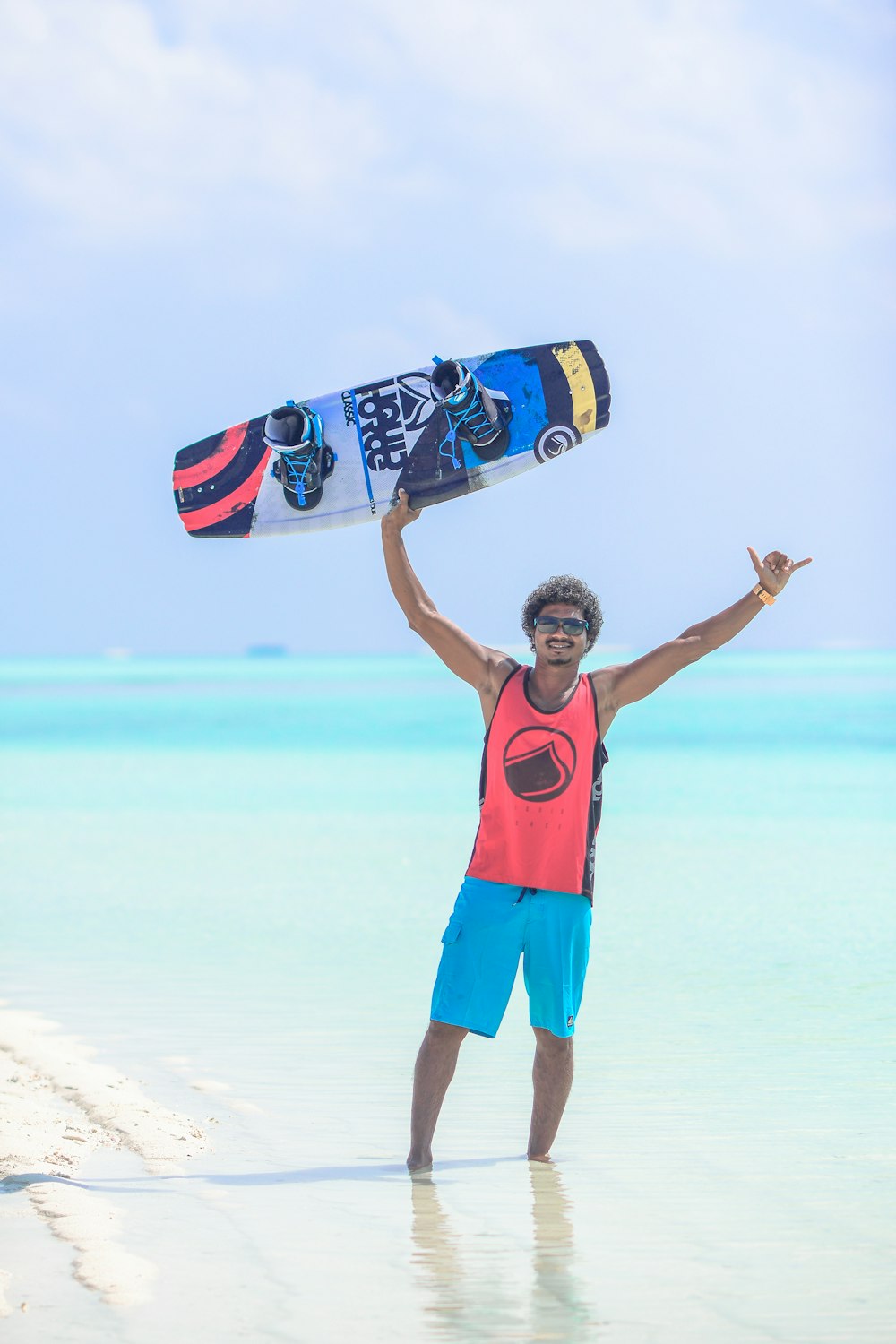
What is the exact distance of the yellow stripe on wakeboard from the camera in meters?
6.20

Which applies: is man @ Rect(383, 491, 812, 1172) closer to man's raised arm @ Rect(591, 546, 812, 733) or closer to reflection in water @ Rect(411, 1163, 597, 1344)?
man's raised arm @ Rect(591, 546, 812, 733)

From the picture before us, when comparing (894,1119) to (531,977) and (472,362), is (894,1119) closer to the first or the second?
(531,977)

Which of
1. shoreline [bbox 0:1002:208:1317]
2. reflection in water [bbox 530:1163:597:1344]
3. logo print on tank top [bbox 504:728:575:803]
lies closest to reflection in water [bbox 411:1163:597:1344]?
reflection in water [bbox 530:1163:597:1344]

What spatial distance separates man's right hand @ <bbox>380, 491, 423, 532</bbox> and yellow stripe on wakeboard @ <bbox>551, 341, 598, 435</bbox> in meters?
1.58

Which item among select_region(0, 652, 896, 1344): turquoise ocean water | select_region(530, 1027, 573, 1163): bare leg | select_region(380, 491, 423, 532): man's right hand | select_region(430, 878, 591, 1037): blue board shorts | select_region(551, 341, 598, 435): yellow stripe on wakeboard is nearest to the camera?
select_region(0, 652, 896, 1344): turquoise ocean water

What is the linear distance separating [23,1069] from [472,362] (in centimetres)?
348

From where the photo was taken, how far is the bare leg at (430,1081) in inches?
170

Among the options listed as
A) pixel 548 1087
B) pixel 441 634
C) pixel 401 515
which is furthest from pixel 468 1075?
pixel 401 515

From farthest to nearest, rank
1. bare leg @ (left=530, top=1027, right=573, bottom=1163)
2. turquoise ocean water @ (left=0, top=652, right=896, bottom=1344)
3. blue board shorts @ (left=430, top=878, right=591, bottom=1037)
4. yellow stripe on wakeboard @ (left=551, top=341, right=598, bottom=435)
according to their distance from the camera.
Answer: yellow stripe on wakeboard @ (left=551, top=341, right=598, bottom=435) → bare leg @ (left=530, top=1027, right=573, bottom=1163) → blue board shorts @ (left=430, top=878, right=591, bottom=1037) → turquoise ocean water @ (left=0, top=652, right=896, bottom=1344)

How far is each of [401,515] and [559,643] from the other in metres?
0.74

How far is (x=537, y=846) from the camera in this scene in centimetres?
424

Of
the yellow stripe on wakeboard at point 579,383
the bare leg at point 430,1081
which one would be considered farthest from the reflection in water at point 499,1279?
the yellow stripe on wakeboard at point 579,383

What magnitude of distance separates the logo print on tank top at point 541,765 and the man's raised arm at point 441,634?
199 millimetres

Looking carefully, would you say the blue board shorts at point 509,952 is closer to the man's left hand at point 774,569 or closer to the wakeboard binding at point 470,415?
the man's left hand at point 774,569
